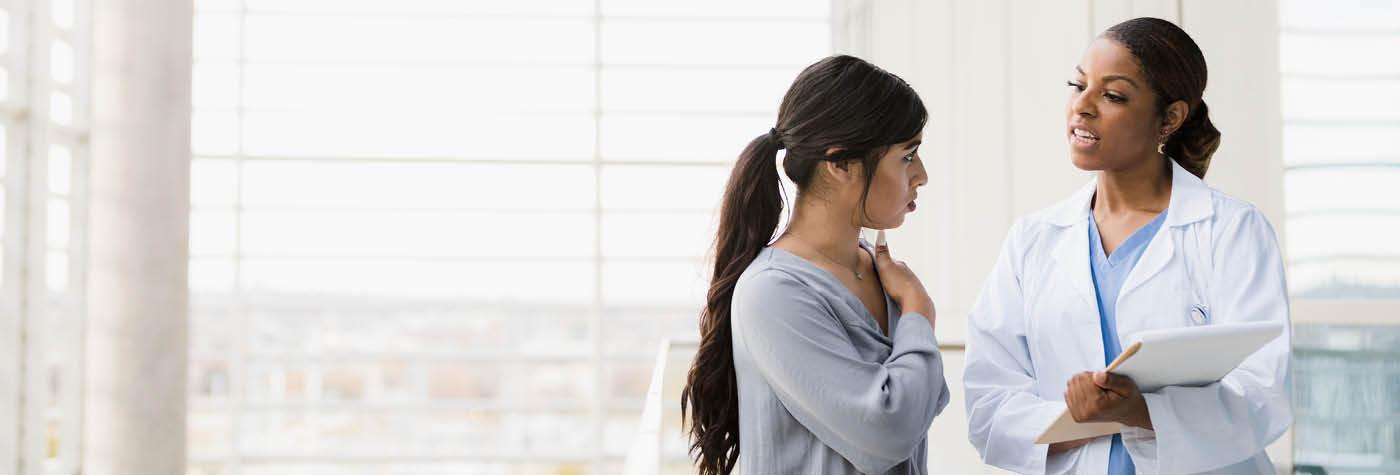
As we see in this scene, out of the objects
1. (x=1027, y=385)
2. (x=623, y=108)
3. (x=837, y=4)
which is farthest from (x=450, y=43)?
(x=1027, y=385)

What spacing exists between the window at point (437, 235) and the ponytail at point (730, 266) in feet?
19.4

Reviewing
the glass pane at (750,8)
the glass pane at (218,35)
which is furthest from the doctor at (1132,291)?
the glass pane at (218,35)

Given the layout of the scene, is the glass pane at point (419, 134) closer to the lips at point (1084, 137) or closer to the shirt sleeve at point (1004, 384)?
the shirt sleeve at point (1004, 384)

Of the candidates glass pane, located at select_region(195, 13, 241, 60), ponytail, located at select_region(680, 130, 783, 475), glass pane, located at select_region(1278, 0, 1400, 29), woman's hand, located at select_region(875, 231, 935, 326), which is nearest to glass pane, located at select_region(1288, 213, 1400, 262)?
glass pane, located at select_region(1278, 0, 1400, 29)

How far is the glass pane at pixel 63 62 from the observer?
6.77 m

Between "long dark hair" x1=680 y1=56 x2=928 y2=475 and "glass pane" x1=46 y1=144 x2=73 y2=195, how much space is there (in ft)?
20.6

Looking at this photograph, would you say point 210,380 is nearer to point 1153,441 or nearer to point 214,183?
point 214,183

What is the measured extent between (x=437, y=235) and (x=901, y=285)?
21.0 ft

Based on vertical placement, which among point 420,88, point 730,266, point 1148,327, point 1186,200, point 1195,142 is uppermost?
point 420,88

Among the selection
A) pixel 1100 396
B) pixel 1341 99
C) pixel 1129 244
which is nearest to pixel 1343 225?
pixel 1341 99

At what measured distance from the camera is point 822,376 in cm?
154

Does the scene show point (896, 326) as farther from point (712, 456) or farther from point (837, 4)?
point (837, 4)

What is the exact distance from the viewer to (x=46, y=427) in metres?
6.62

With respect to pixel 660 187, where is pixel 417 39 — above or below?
above
